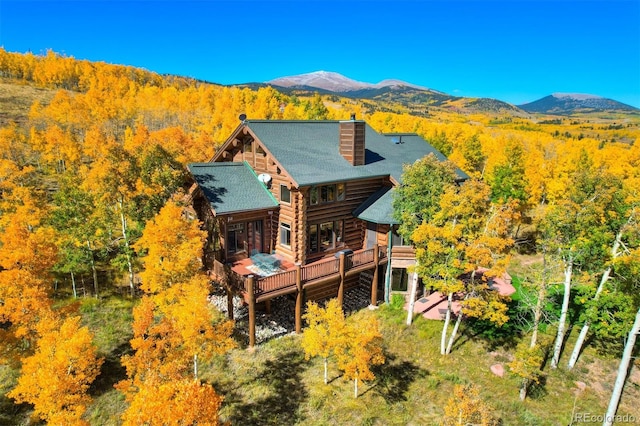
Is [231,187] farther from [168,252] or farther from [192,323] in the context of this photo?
[192,323]

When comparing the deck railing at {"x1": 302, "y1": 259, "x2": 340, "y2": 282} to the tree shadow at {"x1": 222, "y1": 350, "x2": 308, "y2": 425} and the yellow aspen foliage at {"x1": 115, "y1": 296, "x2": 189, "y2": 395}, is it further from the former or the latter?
the yellow aspen foliage at {"x1": 115, "y1": 296, "x2": 189, "y2": 395}

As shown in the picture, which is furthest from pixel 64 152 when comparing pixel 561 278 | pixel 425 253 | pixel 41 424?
pixel 561 278

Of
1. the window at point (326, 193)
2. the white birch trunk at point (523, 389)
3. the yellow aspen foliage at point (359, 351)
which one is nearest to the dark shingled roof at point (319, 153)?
the window at point (326, 193)

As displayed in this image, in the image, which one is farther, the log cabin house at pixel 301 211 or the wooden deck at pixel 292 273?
the log cabin house at pixel 301 211

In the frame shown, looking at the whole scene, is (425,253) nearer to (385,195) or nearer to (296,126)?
(385,195)

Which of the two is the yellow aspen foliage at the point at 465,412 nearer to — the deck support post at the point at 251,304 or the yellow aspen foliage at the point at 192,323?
the yellow aspen foliage at the point at 192,323

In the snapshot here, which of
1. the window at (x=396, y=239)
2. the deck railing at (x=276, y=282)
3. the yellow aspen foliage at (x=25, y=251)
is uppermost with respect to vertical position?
the yellow aspen foliage at (x=25, y=251)

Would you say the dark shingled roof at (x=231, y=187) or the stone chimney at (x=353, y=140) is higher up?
the stone chimney at (x=353, y=140)

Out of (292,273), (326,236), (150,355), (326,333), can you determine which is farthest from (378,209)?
(150,355)

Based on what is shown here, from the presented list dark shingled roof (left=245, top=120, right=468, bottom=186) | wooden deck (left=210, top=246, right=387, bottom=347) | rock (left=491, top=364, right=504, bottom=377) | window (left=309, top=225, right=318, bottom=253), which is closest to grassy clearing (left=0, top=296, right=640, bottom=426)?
rock (left=491, top=364, right=504, bottom=377)
